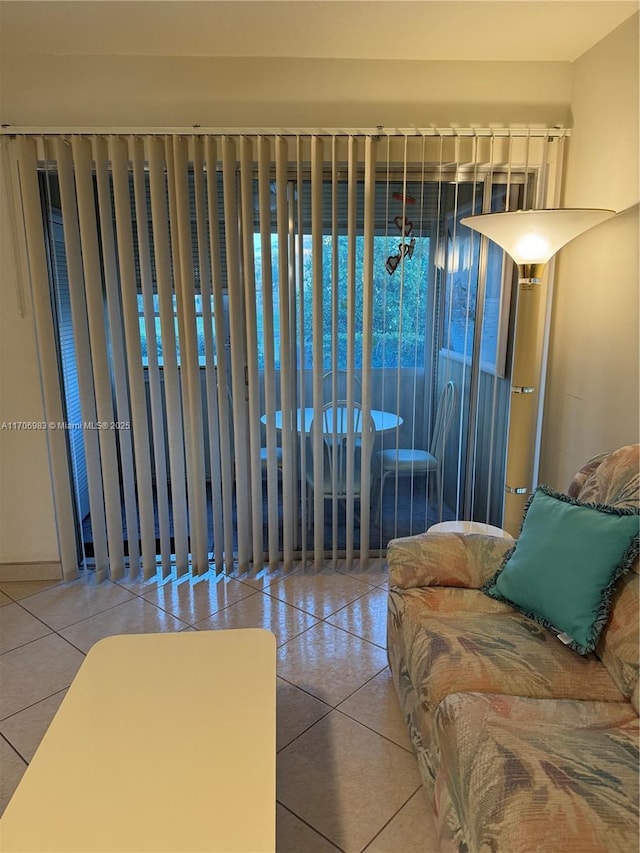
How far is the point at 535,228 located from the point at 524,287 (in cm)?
25

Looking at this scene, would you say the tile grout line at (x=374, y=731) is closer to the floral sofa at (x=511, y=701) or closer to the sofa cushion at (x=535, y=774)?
the floral sofa at (x=511, y=701)

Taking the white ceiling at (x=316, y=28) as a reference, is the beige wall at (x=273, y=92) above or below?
below

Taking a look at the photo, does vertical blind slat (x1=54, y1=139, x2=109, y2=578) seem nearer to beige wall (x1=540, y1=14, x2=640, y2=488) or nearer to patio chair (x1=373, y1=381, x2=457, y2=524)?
patio chair (x1=373, y1=381, x2=457, y2=524)

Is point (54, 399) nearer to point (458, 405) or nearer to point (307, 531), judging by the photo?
point (307, 531)

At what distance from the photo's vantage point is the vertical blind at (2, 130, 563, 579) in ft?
8.66

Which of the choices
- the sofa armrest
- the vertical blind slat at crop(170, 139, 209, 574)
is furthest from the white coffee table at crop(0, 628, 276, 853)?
the vertical blind slat at crop(170, 139, 209, 574)

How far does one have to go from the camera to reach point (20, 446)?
287 cm

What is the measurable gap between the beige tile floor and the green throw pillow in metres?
0.65

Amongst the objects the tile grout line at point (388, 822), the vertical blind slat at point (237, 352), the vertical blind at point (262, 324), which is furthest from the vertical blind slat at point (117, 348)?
the tile grout line at point (388, 822)

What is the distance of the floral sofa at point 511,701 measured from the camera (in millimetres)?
1142

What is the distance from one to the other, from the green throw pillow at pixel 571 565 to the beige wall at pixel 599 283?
2.22ft

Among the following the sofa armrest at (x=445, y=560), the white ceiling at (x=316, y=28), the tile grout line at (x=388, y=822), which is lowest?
the tile grout line at (x=388, y=822)

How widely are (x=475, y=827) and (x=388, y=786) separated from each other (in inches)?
23.4

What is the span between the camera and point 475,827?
1.19 m
